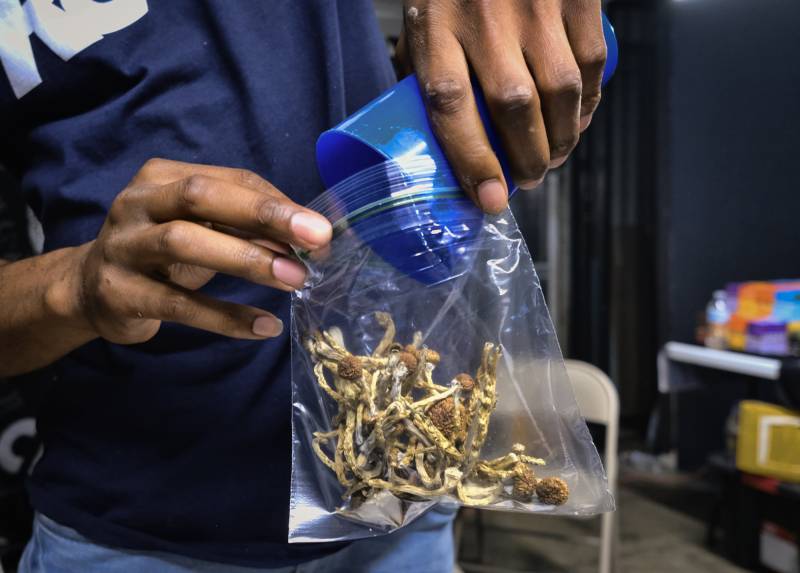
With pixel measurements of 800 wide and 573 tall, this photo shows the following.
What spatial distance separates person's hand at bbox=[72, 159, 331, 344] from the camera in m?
0.34

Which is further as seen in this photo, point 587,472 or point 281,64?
point 281,64

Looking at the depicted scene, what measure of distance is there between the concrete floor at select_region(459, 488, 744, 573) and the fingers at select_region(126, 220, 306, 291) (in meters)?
2.02

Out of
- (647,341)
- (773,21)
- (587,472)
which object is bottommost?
(647,341)

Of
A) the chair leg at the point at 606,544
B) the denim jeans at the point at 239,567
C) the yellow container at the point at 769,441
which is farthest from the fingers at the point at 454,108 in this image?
the yellow container at the point at 769,441

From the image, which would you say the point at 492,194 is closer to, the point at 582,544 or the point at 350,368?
the point at 350,368

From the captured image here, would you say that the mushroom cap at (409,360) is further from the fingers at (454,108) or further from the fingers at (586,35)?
the fingers at (586,35)

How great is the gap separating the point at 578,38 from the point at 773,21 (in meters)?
3.52

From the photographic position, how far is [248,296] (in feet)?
1.84

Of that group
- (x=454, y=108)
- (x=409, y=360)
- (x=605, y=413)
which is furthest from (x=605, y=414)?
(x=454, y=108)

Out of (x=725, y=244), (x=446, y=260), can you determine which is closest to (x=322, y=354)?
(x=446, y=260)

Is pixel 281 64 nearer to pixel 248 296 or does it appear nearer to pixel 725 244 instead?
pixel 248 296

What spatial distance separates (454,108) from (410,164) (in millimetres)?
42

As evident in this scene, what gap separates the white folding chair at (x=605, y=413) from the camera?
5.35 feet

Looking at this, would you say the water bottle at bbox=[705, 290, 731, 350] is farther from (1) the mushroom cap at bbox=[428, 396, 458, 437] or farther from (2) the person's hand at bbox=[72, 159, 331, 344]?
(2) the person's hand at bbox=[72, 159, 331, 344]
